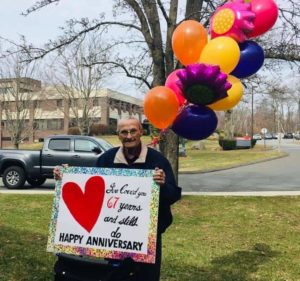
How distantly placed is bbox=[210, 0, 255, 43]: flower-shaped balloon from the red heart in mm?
2219

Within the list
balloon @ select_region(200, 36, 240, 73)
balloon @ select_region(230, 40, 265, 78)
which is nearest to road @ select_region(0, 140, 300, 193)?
balloon @ select_region(230, 40, 265, 78)

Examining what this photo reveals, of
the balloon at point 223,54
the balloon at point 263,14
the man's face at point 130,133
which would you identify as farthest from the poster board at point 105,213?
the balloon at point 263,14

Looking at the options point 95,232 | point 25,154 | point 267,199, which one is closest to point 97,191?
point 95,232

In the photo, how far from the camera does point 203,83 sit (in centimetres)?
479

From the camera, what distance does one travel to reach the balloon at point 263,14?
517 centimetres

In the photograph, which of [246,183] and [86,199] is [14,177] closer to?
[246,183]

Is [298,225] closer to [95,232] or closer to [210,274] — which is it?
[210,274]

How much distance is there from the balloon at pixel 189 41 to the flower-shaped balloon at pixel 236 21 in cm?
20

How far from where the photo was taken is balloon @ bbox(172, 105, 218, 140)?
5.00 metres

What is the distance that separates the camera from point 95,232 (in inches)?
155

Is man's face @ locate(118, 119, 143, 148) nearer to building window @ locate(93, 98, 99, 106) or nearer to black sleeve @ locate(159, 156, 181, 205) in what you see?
black sleeve @ locate(159, 156, 181, 205)

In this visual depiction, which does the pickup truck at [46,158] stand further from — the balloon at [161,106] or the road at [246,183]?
the balloon at [161,106]

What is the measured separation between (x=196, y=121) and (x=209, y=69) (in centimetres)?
55

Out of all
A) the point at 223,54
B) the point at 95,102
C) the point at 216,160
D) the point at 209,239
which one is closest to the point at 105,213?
the point at 223,54
